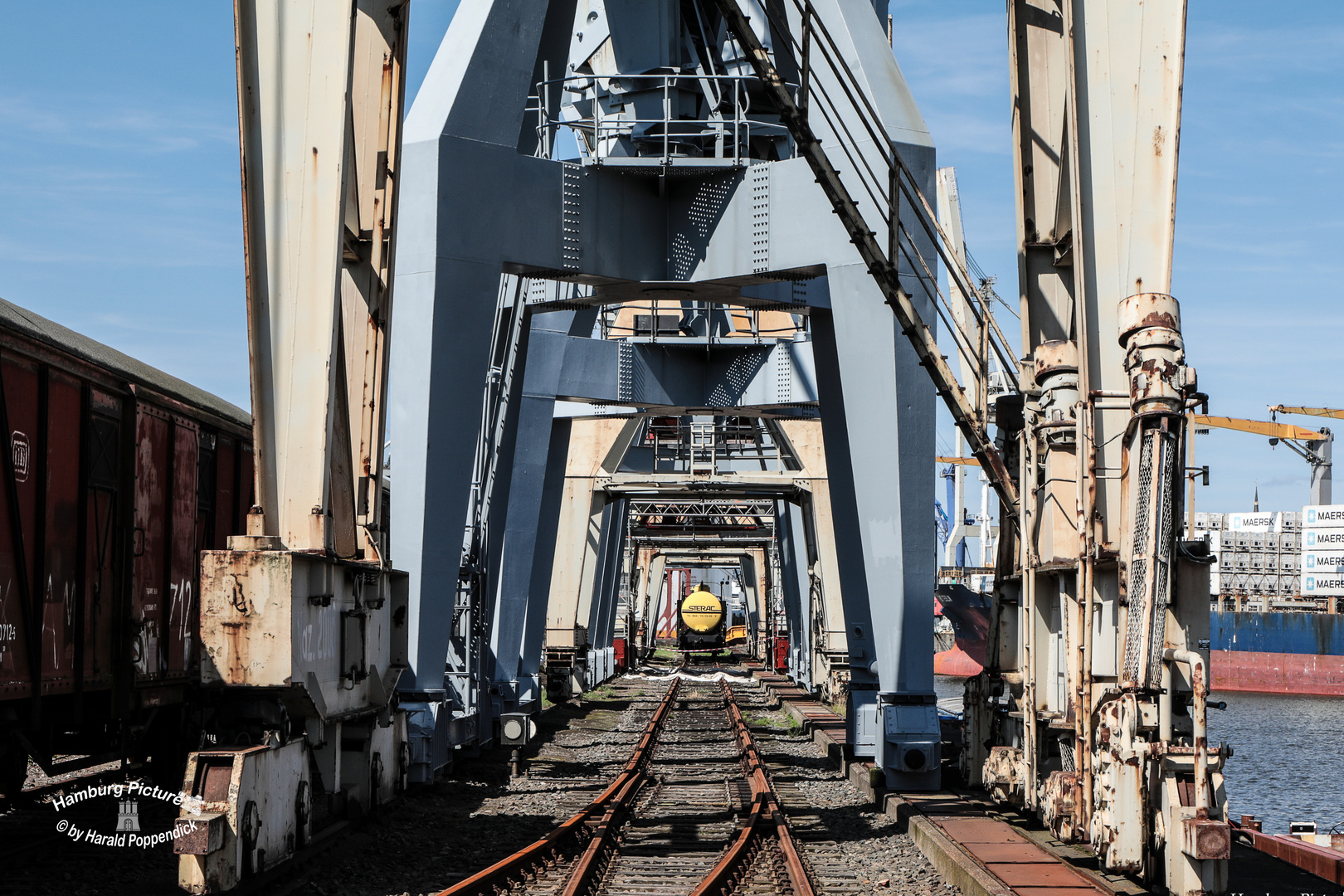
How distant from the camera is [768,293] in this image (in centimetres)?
1647

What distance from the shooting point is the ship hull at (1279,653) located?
200 feet

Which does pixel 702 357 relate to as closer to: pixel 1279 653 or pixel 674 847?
pixel 674 847

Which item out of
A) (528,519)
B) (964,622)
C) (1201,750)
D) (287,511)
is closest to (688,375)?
(528,519)

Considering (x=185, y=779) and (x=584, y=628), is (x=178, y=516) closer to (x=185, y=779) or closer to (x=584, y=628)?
(x=185, y=779)

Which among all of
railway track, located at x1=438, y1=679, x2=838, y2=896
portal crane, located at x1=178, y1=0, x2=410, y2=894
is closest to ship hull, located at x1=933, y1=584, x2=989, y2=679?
railway track, located at x1=438, y1=679, x2=838, y2=896

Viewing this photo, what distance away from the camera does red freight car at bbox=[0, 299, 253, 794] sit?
8141 mm

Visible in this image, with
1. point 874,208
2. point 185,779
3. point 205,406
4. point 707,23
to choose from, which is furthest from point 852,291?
point 185,779

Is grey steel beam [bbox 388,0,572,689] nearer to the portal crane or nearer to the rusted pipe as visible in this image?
the portal crane

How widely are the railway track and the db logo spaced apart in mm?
3749

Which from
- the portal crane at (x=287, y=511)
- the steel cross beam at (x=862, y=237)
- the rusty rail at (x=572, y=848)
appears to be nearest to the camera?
the portal crane at (x=287, y=511)

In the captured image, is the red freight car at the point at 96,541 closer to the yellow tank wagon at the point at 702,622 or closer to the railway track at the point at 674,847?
the railway track at the point at 674,847

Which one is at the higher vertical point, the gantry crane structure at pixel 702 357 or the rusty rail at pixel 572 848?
the gantry crane structure at pixel 702 357

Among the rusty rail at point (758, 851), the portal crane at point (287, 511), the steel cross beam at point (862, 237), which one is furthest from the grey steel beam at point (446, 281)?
the rusty rail at point (758, 851)

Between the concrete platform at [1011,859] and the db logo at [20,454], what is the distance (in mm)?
6490
